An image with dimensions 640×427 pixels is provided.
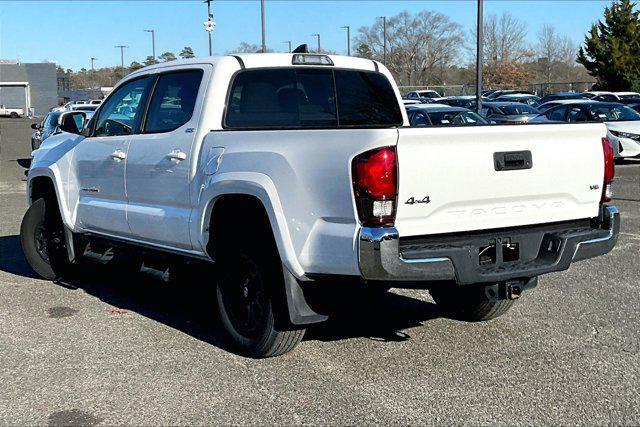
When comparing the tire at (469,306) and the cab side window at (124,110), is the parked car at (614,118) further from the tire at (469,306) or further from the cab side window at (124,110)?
the cab side window at (124,110)

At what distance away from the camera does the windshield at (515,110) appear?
2316 cm

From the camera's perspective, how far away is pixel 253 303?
17.2ft

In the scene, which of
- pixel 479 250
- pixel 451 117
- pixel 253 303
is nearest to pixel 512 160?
pixel 479 250

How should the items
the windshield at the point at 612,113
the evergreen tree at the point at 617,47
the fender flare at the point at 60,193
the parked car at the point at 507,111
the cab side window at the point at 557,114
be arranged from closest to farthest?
1. the fender flare at the point at 60,193
2. the windshield at the point at 612,113
3. the cab side window at the point at 557,114
4. the parked car at the point at 507,111
5. the evergreen tree at the point at 617,47

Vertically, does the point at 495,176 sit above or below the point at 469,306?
above

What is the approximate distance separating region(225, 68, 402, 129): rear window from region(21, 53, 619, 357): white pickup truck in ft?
0.04

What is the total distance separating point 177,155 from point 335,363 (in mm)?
1851

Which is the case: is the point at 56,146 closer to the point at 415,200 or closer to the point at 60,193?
→ the point at 60,193

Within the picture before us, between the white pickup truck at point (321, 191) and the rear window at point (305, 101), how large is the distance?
1cm

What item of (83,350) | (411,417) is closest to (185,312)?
(83,350)

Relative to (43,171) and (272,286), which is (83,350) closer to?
(272,286)

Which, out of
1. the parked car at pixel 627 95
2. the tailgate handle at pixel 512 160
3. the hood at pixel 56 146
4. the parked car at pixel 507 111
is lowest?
the tailgate handle at pixel 512 160

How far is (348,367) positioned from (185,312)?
1.96 m

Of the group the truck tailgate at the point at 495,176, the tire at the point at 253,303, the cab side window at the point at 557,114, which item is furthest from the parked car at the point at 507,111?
the tire at the point at 253,303
